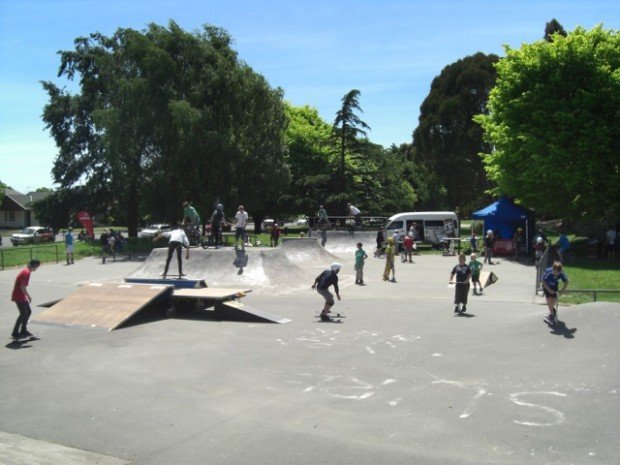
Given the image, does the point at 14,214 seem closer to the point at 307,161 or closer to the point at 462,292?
the point at 307,161

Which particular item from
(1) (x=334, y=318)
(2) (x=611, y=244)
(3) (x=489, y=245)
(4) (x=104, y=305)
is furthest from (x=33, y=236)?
(2) (x=611, y=244)

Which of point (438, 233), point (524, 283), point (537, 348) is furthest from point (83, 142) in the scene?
point (537, 348)

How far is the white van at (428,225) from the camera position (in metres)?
35.2

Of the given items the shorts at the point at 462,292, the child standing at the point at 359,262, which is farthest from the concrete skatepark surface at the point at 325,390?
the child standing at the point at 359,262

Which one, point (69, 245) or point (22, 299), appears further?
point (69, 245)

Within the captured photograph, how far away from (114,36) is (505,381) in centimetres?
4249

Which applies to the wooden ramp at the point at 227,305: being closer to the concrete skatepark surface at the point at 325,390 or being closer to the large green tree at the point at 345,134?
the concrete skatepark surface at the point at 325,390

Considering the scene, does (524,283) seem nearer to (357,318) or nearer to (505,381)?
(357,318)

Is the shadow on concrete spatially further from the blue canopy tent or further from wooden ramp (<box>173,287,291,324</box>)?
the blue canopy tent

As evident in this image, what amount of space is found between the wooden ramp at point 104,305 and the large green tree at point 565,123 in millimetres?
20325

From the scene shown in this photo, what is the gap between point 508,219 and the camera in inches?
1271

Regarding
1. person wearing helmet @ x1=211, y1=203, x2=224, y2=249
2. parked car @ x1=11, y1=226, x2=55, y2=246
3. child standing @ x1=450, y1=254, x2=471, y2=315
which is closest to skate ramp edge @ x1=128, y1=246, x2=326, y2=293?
person wearing helmet @ x1=211, y1=203, x2=224, y2=249

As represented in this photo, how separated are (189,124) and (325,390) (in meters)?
27.6

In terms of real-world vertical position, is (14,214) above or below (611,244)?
above
